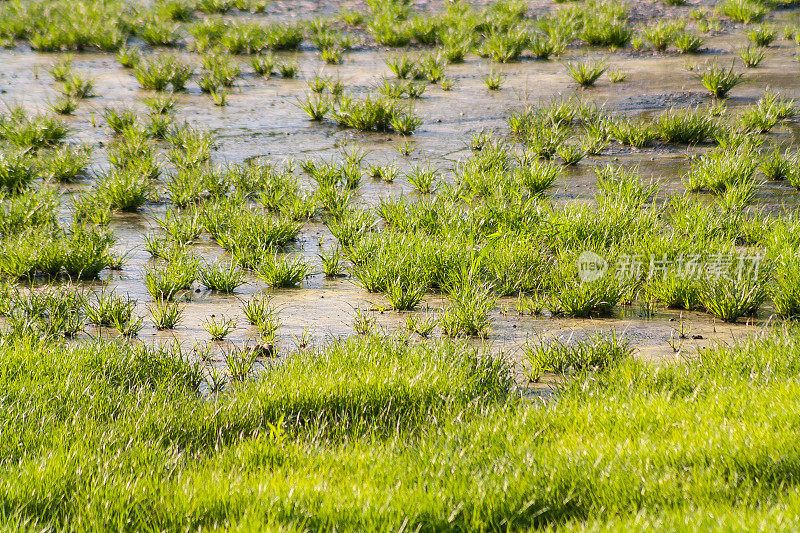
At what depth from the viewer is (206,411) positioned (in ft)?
12.2

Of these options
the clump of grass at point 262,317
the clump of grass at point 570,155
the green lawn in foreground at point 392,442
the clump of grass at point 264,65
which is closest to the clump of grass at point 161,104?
the clump of grass at point 264,65

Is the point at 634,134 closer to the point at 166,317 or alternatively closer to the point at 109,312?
the point at 166,317

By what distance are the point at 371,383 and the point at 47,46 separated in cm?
1283

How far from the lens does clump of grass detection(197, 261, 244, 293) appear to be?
5.57 m

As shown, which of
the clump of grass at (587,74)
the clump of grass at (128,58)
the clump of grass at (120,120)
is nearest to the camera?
the clump of grass at (120,120)

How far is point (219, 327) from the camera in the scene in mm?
4871

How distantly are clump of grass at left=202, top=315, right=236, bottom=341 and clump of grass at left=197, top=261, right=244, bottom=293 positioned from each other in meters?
0.57

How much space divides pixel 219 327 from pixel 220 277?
786mm

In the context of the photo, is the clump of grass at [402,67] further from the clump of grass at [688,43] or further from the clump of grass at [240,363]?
the clump of grass at [240,363]

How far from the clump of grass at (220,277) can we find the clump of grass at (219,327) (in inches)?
22.2

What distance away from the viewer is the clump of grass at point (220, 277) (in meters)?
5.57

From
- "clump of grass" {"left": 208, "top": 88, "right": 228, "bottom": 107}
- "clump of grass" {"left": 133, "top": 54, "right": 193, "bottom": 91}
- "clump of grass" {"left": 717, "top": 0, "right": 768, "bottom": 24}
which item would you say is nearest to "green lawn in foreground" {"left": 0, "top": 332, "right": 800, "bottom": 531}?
"clump of grass" {"left": 208, "top": 88, "right": 228, "bottom": 107}

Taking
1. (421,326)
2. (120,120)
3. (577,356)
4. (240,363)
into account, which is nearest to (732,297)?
(577,356)

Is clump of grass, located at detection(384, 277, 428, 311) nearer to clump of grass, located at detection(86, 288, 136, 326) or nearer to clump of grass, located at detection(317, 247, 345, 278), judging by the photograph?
clump of grass, located at detection(317, 247, 345, 278)
